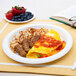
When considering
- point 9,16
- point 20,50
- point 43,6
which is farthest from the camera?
point 43,6

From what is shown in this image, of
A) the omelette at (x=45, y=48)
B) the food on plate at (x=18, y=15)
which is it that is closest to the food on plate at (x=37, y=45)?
the omelette at (x=45, y=48)

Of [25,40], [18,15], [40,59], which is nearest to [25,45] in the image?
[25,40]

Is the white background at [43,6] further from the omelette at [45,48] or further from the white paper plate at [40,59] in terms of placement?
the omelette at [45,48]

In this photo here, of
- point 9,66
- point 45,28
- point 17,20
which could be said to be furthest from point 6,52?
point 17,20

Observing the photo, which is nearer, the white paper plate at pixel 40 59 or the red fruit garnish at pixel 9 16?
the white paper plate at pixel 40 59

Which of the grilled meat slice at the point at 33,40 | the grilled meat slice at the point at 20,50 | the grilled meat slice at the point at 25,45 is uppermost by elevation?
the grilled meat slice at the point at 33,40

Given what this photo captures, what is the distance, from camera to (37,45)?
958mm

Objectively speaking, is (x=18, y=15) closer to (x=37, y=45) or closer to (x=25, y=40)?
(x=25, y=40)

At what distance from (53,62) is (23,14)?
76 centimetres

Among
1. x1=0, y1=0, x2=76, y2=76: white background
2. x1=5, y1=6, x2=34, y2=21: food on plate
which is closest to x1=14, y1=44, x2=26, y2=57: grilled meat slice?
x1=5, y1=6, x2=34, y2=21: food on plate

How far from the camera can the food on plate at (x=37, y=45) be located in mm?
918

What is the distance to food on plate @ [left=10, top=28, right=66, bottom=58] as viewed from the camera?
92 cm

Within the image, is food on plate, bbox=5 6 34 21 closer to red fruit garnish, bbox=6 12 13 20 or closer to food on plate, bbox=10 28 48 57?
red fruit garnish, bbox=6 12 13 20

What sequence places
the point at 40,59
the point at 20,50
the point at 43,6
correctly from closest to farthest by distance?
1. the point at 40,59
2. the point at 20,50
3. the point at 43,6
